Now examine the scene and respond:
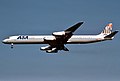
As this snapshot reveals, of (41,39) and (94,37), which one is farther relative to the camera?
(94,37)

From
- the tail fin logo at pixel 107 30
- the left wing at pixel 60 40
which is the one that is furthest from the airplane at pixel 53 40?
the tail fin logo at pixel 107 30

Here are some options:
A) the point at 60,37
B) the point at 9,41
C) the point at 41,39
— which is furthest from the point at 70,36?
the point at 9,41

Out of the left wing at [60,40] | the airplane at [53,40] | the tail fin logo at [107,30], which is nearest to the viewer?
the left wing at [60,40]

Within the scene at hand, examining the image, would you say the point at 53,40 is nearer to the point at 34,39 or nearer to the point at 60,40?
the point at 60,40

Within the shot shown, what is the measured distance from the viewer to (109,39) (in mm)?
98438

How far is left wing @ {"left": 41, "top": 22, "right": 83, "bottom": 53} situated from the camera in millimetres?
89006

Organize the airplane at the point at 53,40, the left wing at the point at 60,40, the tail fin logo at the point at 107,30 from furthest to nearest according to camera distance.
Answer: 1. the tail fin logo at the point at 107,30
2. the airplane at the point at 53,40
3. the left wing at the point at 60,40

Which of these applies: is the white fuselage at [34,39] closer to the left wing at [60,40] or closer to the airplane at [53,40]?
the airplane at [53,40]

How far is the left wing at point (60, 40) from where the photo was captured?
89006mm

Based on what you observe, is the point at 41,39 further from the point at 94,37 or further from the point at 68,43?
the point at 94,37

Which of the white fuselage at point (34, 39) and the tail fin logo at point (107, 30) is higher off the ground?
the tail fin logo at point (107, 30)

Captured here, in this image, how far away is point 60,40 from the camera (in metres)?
94.2

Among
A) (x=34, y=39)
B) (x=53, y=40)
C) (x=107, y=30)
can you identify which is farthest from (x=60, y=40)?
(x=107, y=30)

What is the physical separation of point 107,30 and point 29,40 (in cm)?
2750
